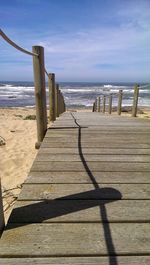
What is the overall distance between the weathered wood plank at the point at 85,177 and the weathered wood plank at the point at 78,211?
0.34 m

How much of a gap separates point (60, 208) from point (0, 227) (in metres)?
0.43

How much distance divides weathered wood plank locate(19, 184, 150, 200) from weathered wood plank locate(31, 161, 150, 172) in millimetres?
339

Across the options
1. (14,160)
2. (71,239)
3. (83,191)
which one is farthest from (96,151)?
(14,160)

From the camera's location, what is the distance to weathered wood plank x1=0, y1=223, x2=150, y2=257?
1.43 m

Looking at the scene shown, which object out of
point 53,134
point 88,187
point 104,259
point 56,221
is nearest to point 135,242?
point 104,259

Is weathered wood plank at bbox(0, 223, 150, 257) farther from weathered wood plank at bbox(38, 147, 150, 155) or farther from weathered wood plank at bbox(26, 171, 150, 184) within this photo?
weathered wood plank at bbox(38, 147, 150, 155)

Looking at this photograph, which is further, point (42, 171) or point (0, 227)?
point (42, 171)

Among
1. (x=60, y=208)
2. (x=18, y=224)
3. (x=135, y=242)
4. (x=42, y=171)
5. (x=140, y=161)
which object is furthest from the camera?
(x=140, y=161)

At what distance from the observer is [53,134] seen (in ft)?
12.0

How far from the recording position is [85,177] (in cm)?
233

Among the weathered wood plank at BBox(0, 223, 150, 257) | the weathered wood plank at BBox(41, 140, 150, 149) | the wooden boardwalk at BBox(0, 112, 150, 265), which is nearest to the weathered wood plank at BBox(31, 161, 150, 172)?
the wooden boardwalk at BBox(0, 112, 150, 265)

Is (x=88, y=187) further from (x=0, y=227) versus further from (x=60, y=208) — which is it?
(x=0, y=227)

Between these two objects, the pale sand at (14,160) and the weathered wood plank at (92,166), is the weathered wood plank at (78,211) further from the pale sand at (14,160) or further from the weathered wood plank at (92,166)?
the pale sand at (14,160)

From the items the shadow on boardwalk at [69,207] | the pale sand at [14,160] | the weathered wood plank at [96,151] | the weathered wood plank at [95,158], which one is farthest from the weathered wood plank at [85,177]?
the pale sand at [14,160]
